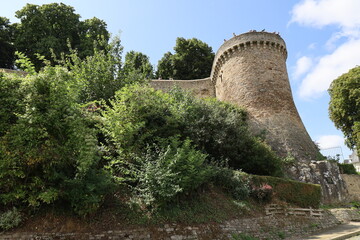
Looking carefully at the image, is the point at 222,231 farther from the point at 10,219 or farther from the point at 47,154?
the point at 10,219

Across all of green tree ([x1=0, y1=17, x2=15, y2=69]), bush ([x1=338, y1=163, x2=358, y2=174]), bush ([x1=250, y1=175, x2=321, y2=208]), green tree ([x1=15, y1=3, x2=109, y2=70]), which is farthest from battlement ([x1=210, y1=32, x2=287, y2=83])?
green tree ([x1=0, y1=17, x2=15, y2=69])

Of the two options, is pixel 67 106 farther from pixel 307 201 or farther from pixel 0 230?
pixel 307 201

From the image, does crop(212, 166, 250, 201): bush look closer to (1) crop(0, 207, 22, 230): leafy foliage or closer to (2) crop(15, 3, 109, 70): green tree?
(1) crop(0, 207, 22, 230): leafy foliage

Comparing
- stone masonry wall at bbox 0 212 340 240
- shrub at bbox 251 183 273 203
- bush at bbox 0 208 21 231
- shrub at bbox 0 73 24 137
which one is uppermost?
shrub at bbox 0 73 24 137

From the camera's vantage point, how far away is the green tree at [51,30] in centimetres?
2092

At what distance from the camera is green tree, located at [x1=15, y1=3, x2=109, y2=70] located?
20.9 metres

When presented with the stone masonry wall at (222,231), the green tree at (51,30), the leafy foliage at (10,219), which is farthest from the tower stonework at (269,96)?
the leafy foliage at (10,219)

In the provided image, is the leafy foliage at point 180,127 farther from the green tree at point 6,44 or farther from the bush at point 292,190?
the green tree at point 6,44

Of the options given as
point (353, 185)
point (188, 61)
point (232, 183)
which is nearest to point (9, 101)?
point (232, 183)

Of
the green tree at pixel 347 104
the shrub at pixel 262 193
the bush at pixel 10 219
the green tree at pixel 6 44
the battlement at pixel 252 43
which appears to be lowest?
the bush at pixel 10 219

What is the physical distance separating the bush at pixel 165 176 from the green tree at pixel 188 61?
1942 centimetres

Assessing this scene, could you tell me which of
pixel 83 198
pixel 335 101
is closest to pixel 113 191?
pixel 83 198

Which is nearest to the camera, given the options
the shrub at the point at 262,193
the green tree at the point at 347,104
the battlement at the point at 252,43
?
the shrub at the point at 262,193

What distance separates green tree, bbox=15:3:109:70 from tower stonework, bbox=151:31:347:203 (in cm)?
877
